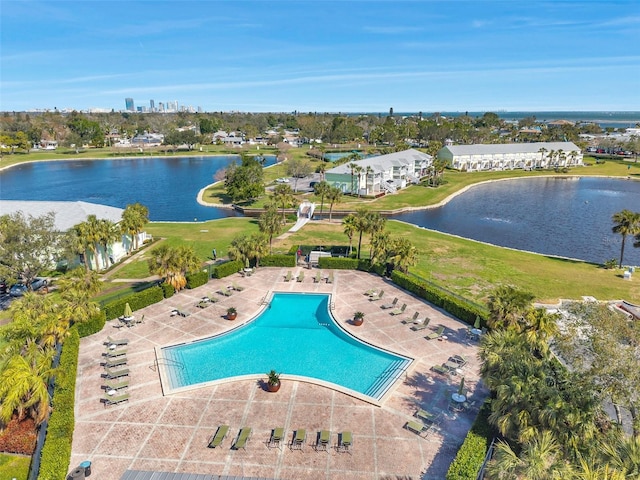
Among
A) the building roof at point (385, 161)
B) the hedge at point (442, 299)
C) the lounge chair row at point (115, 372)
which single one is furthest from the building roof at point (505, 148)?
the lounge chair row at point (115, 372)

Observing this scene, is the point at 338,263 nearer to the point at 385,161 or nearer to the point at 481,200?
the point at 481,200

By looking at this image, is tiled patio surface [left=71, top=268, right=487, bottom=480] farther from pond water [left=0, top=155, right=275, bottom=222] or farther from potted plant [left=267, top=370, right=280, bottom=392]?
pond water [left=0, top=155, right=275, bottom=222]

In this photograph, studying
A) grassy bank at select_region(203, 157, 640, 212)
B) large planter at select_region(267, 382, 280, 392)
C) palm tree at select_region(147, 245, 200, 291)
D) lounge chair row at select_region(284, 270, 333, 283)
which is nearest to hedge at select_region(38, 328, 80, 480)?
large planter at select_region(267, 382, 280, 392)

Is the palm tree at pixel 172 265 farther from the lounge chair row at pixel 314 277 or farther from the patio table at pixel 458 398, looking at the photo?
the patio table at pixel 458 398

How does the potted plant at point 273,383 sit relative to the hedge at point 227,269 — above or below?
below

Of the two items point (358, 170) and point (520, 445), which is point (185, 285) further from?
point (358, 170)

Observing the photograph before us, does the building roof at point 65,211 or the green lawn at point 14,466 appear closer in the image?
the green lawn at point 14,466
